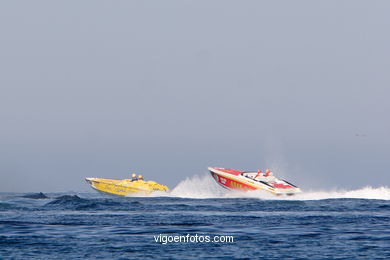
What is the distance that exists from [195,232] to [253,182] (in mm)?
32970

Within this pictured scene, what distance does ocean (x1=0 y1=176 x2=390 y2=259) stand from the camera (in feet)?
94.2

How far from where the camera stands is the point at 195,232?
118ft

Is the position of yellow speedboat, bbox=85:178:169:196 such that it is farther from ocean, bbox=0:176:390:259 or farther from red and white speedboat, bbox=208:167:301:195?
ocean, bbox=0:176:390:259

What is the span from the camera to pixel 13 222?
134 feet

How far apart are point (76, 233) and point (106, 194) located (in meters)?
45.3

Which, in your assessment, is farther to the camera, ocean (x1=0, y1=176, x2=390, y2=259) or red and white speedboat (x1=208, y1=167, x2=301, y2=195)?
red and white speedboat (x1=208, y1=167, x2=301, y2=195)

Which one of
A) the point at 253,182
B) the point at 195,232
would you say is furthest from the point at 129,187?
the point at 195,232

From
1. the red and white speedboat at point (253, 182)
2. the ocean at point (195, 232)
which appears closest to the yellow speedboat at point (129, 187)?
the red and white speedboat at point (253, 182)

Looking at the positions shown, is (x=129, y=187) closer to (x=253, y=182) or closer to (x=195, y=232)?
(x=253, y=182)

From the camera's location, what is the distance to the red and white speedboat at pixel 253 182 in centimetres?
6738

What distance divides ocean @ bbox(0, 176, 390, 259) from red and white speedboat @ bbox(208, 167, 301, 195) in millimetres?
10404

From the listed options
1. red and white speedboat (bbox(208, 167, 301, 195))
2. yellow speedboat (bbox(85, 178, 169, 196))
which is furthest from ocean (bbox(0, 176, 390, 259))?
yellow speedboat (bbox(85, 178, 169, 196))

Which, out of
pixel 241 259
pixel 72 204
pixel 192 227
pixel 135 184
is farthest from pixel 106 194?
pixel 241 259

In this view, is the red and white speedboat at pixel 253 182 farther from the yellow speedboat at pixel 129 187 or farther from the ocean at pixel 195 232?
the ocean at pixel 195 232
